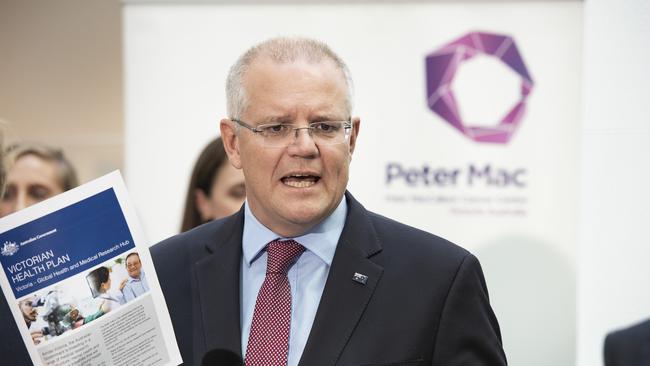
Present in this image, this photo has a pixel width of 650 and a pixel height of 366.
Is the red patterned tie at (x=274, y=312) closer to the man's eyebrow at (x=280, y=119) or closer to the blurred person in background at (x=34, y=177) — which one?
the man's eyebrow at (x=280, y=119)

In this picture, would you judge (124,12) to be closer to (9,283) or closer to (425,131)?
(425,131)

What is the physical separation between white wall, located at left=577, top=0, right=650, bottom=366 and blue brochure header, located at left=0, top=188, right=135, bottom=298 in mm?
1413

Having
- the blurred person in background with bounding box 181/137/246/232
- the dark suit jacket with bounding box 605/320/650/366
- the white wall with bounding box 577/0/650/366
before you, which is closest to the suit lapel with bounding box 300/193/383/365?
the dark suit jacket with bounding box 605/320/650/366

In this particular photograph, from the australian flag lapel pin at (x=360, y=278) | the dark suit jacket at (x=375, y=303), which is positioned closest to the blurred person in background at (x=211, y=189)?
the dark suit jacket at (x=375, y=303)

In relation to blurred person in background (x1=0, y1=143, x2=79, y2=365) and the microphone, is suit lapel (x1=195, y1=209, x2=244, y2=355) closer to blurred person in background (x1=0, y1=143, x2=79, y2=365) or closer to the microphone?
the microphone

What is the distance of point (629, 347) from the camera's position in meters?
1.47

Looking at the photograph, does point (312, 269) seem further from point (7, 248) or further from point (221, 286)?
point (7, 248)

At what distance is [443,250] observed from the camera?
6.91 feet

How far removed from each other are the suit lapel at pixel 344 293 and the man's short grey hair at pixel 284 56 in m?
0.32

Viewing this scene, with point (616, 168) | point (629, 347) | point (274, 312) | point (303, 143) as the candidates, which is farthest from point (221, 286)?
point (616, 168)

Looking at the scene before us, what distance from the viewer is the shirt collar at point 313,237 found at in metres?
2.12

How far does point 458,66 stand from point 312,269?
6.03ft

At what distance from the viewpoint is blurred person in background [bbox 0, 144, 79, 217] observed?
4.35 m

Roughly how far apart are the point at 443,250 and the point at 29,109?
12.7 ft
